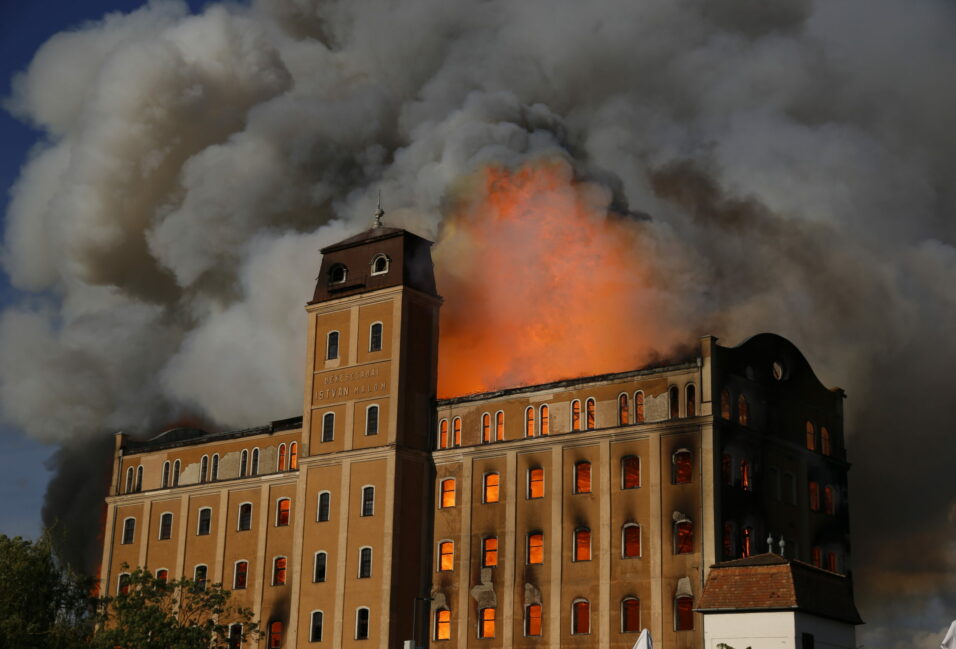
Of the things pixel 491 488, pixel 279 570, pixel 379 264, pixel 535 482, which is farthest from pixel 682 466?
pixel 279 570

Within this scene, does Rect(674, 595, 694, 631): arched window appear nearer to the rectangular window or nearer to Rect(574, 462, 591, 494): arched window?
Rect(574, 462, 591, 494): arched window

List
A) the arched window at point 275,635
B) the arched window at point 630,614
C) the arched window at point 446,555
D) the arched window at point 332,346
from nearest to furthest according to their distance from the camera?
the arched window at point 630,614
the arched window at point 446,555
the arched window at point 275,635
the arched window at point 332,346

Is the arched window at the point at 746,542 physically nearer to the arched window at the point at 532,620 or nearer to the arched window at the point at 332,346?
the arched window at the point at 532,620

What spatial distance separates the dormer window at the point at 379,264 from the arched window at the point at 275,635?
62.7 feet

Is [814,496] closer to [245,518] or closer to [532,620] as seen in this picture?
[532,620]

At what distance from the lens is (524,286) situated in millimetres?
82438

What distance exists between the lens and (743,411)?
6419 cm

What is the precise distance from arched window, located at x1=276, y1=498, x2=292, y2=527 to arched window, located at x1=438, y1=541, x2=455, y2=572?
10.1 meters

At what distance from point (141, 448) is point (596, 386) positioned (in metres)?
31.9

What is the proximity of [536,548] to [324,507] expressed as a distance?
12.5 m

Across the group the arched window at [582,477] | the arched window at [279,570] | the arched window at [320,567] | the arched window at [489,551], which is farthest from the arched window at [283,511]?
the arched window at [582,477]

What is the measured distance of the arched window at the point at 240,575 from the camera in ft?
249

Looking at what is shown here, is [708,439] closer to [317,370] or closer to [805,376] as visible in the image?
[805,376]

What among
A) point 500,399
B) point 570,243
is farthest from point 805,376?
point 570,243
